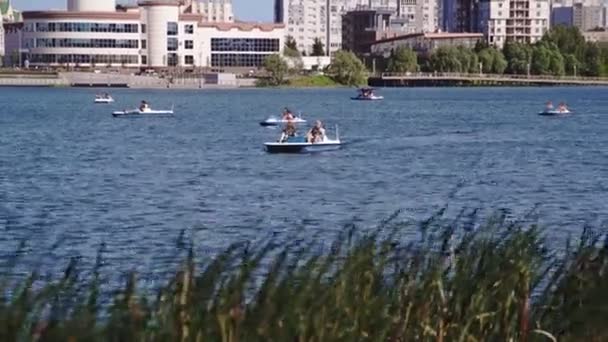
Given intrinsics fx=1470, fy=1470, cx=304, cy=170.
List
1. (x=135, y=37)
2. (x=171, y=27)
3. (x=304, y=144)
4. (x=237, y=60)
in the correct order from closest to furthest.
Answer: (x=304, y=144) < (x=135, y=37) < (x=171, y=27) < (x=237, y=60)

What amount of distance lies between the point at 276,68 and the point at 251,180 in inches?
5748

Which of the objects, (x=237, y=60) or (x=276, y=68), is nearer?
(x=276, y=68)

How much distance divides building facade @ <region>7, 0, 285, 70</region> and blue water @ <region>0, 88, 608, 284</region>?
89.3 m

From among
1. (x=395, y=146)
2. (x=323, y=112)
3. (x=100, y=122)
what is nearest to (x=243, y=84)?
(x=323, y=112)

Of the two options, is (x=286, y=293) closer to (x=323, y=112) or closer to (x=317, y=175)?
(x=317, y=175)

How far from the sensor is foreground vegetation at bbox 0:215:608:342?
9.53m

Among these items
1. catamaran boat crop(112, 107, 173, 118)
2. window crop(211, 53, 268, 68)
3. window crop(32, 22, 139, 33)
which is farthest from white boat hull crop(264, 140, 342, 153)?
window crop(211, 53, 268, 68)

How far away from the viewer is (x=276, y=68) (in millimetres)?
191625

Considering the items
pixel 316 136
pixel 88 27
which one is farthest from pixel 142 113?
pixel 88 27

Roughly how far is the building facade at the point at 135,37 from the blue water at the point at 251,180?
8925cm

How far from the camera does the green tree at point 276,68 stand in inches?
7520

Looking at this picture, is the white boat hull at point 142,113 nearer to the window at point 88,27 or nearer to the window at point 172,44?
the window at point 88,27

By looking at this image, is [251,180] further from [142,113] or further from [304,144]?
[142,113]

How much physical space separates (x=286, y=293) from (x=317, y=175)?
124ft
